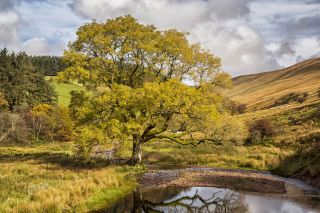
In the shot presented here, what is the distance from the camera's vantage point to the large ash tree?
125 ft

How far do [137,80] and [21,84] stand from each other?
77370 mm

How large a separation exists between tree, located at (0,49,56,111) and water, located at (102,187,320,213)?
8235cm

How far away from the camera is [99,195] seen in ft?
89.6

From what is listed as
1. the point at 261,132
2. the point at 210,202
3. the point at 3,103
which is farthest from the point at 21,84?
the point at 210,202

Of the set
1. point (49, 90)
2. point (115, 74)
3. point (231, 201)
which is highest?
point (49, 90)

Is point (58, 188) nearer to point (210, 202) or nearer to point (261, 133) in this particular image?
point (210, 202)

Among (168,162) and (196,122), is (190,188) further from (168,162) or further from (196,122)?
(168,162)

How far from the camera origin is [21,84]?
365 ft

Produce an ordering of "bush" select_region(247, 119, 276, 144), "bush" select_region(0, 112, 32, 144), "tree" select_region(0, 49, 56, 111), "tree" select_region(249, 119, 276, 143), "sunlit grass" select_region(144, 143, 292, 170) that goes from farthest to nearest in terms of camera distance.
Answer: "tree" select_region(0, 49, 56, 111), "bush" select_region(0, 112, 32, 144), "tree" select_region(249, 119, 276, 143), "bush" select_region(247, 119, 276, 144), "sunlit grass" select_region(144, 143, 292, 170)

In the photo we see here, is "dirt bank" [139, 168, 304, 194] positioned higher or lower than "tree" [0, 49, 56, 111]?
lower

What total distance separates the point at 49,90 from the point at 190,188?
306 feet

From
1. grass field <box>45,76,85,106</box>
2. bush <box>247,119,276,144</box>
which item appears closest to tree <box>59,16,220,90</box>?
bush <box>247,119,276,144</box>

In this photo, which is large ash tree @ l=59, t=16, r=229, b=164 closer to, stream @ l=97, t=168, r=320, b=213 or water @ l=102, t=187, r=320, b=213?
stream @ l=97, t=168, r=320, b=213

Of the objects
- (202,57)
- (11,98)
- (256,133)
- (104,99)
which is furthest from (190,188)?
(11,98)
